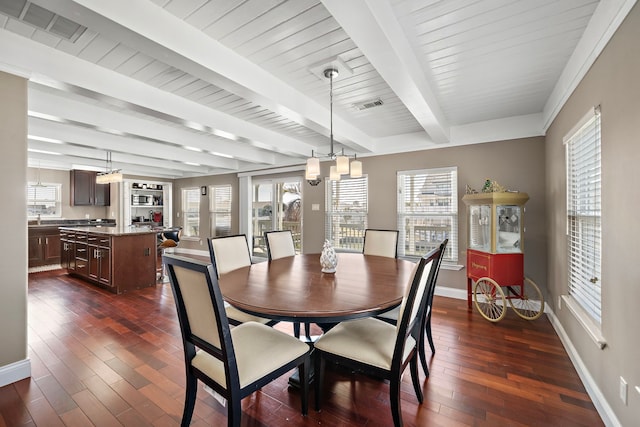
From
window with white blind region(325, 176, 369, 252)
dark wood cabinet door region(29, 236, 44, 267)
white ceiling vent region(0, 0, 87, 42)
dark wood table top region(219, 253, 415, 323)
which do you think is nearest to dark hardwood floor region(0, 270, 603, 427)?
dark wood table top region(219, 253, 415, 323)

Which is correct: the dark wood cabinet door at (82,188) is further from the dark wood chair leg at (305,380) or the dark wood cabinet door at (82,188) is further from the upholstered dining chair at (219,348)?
the dark wood chair leg at (305,380)

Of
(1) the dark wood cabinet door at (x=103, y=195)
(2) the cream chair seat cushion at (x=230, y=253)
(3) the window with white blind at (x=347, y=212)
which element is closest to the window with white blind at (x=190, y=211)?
(1) the dark wood cabinet door at (x=103, y=195)

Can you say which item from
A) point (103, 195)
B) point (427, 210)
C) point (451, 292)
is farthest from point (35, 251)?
point (451, 292)

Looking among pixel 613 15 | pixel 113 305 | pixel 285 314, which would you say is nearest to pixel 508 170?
pixel 613 15

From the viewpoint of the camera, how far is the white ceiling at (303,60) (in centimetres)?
165

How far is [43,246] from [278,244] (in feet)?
18.4

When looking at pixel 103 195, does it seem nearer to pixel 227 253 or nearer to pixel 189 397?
pixel 227 253

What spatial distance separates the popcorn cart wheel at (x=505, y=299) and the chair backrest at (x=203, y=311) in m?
2.85

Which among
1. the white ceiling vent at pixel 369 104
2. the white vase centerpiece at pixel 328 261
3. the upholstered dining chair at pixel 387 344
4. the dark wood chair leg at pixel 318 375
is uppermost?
the white ceiling vent at pixel 369 104

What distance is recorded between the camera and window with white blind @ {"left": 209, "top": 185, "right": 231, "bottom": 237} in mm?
7078

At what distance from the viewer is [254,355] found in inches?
59.0

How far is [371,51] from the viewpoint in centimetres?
179

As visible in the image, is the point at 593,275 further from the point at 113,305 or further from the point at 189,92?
the point at 113,305

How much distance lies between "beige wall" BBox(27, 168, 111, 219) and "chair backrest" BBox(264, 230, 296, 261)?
20.5 feet
